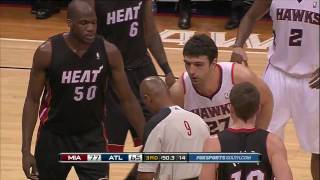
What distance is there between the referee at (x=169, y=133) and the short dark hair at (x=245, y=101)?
0.54 m

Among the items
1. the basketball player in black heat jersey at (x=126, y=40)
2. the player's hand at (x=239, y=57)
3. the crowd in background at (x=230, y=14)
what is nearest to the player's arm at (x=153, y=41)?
the basketball player in black heat jersey at (x=126, y=40)

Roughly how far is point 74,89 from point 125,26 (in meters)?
1.33

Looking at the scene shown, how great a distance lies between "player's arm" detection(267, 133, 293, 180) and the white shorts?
6.89 ft

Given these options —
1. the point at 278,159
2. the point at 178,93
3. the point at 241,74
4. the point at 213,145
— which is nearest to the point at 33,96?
the point at 178,93

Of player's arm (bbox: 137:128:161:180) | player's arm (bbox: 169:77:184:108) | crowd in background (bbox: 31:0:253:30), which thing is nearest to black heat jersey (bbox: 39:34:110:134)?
player's arm (bbox: 169:77:184:108)

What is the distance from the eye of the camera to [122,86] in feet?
18.2

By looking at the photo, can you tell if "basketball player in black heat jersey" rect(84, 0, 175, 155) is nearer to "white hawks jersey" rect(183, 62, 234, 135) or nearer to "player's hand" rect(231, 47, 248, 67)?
"player's hand" rect(231, 47, 248, 67)

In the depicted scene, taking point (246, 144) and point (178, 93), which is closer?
point (246, 144)

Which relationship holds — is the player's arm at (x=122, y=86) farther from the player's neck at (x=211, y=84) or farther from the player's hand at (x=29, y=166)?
the player's hand at (x=29, y=166)

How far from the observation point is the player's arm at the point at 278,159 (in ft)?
13.4

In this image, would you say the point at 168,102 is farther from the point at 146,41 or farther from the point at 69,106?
the point at 146,41

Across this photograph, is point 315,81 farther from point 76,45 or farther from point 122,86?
point 76,45

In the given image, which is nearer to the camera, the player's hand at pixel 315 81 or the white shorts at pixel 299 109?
the player's hand at pixel 315 81

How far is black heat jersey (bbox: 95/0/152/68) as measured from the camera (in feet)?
21.5
